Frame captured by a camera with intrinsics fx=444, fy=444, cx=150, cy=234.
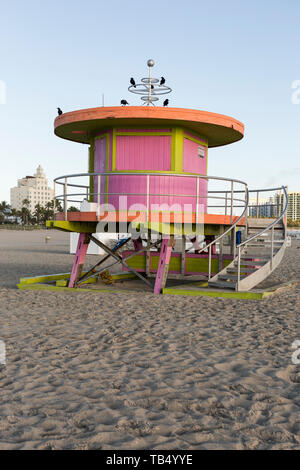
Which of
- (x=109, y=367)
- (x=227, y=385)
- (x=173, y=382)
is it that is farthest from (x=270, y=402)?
(x=109, y=367)

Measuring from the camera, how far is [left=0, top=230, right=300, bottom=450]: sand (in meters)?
4.26

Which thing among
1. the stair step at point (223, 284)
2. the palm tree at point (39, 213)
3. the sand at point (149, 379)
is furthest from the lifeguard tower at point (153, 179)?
the palm tree at point (39, 213)

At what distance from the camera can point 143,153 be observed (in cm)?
1202

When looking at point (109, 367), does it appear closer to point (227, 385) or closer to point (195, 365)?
point (195, 365)

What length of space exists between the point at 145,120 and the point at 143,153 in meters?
0.93

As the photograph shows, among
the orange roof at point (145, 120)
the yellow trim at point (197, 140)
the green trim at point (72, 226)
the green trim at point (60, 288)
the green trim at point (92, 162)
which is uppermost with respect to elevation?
the orange roof at point (145, 120)

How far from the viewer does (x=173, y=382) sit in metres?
5.61

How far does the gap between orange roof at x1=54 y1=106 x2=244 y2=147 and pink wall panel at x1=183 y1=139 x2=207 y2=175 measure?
17.0 inches

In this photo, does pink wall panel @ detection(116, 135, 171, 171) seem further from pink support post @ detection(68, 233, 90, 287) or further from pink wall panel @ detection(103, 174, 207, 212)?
pink support post @ detection(68, 233, 90, 287)

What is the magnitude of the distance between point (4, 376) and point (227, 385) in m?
2.87

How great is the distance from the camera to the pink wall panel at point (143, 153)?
11969 mm

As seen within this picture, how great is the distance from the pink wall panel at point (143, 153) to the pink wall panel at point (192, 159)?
1.82 ft

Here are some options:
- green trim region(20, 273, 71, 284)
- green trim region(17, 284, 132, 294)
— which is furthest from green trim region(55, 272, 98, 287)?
green trim region(20, 273, 71, 284)

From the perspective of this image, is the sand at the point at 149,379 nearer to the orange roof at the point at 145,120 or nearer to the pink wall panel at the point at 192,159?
the pink wall panel at the point at 192,159
